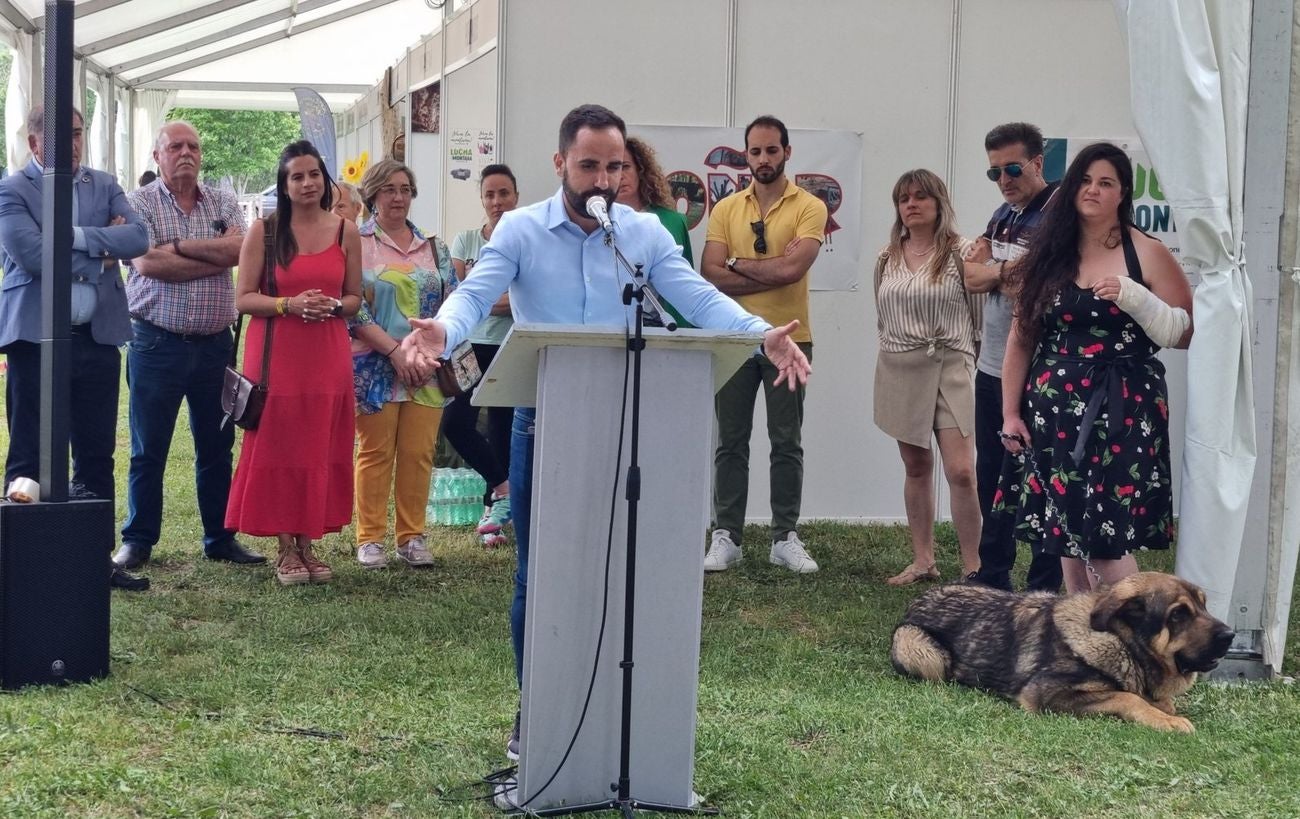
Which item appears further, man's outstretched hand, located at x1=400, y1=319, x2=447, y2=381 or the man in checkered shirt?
the man in checkered shirt

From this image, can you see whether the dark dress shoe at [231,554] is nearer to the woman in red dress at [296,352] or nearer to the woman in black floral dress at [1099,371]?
the woman in red dress at [296,352]

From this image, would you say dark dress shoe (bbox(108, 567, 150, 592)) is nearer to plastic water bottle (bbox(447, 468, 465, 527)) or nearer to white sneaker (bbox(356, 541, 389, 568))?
white sneaker (bbox(356, 541, 389, 568))

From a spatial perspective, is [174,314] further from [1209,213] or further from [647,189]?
[1209,213]

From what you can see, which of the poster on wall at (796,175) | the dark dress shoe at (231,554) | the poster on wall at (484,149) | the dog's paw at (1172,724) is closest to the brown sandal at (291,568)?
the dark dress shoe at (231,554)

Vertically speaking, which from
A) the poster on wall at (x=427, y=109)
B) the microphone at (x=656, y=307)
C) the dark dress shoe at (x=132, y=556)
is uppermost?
the poster on wall at (x=427, y=109)

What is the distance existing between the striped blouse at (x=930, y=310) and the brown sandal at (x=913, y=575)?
123cm

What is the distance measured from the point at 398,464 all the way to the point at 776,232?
251 cm

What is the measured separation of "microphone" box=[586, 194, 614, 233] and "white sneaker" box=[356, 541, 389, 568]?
13.7 feet

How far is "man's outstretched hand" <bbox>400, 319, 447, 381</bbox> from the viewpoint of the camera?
3.57m

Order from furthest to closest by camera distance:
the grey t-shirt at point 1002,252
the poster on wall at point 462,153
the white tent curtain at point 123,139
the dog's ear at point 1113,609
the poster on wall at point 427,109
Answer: the white tent curtain at point 123,139, the poster on wall at point 427,109, the poster on wall at point 462,153, the grey t-shirt at point 1002,252, the dog's ear at point 1113,609

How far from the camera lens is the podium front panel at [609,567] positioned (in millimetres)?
3709

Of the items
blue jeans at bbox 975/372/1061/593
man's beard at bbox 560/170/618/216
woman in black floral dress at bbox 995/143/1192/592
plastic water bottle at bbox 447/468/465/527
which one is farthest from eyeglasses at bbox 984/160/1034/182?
plastic water bottle at bbox 447/468/465/527

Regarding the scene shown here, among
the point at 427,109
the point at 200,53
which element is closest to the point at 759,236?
the point at 427,109

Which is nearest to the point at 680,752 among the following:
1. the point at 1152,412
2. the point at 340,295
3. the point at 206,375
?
the point at 1152,412
